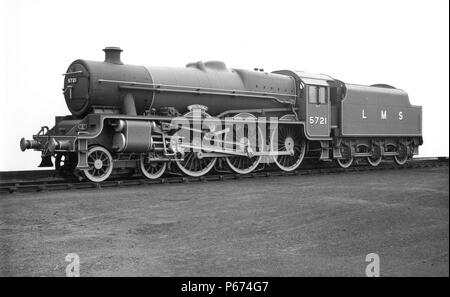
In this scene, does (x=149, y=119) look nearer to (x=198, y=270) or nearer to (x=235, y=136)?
(x=235, y=136)

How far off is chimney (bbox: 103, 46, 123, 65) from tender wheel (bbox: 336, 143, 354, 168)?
8.27 metres

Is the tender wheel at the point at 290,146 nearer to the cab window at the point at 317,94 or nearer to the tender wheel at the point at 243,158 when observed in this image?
the tender wheel at the point at 243,158

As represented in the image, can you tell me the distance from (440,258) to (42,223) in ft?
17.3

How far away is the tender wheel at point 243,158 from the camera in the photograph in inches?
601

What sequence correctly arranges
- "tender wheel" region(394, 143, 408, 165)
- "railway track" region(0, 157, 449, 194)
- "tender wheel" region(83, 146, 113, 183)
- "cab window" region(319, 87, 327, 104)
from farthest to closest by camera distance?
"tender wheel" region(394, 143, 408, 165)
"cab window" region(319, 87, 327, 104)
"tender wheel" region(83, 146, 113, 183)
"railway track" region(0, 157, 449, 194)

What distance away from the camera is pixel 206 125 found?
14648 mm

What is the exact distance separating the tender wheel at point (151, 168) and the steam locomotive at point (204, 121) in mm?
26

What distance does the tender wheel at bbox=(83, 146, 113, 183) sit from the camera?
40.9 ft

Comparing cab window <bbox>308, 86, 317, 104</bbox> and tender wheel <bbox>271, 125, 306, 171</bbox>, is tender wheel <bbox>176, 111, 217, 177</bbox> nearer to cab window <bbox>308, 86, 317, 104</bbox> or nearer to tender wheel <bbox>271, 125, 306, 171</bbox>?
tender wheel <bbox>271, 125, 306, 171</bbox>

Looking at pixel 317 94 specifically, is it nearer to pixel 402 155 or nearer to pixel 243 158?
pixel 243 158

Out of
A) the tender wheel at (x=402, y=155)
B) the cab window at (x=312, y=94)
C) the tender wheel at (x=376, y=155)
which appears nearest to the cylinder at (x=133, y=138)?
the cab window at (x=312, y=94)

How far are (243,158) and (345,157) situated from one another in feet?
13.9

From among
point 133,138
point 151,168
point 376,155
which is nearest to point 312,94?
point 376,155

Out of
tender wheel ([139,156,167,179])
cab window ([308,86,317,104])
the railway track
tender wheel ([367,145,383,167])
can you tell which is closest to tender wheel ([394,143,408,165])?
tender wheel ([367,145,383,167])
